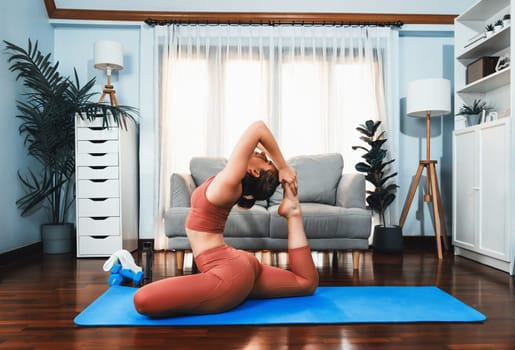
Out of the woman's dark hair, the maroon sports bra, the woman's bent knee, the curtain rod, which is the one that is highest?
the curtain rod

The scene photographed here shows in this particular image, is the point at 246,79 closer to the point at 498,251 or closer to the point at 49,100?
the point at 49,100

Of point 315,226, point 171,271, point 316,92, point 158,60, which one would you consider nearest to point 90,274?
point 171,271

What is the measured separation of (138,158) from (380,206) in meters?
2.44

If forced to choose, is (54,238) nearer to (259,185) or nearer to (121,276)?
(121,276)

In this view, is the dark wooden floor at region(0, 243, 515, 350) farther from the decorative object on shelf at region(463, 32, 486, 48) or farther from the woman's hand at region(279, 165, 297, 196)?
the decorative object on shelf at region(463, 32, 486, 48)

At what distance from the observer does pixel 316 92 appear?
15.1ft

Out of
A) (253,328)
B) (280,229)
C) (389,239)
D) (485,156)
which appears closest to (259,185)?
(253,328)

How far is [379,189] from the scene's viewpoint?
13.5 feet

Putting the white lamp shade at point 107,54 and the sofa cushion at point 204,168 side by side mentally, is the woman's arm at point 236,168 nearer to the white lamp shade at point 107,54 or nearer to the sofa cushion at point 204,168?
the sofa cushion at point 204,168

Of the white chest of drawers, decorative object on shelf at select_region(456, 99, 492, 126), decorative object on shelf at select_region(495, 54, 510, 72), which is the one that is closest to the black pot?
the white chest of drawers

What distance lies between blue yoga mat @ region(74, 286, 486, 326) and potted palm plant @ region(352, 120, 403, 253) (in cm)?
152

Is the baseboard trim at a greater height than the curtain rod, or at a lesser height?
lesser

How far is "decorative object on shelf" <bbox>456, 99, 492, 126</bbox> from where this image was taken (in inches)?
150

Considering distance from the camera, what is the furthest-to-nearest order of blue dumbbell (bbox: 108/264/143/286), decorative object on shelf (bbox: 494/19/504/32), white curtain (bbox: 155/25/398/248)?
1. white curtain (bbox: 155/25/398/248)
2. decorative object on shelf (bbox: 494/19/504/32)
3. blue dumbbell (bbox: 108/264/143/286)
